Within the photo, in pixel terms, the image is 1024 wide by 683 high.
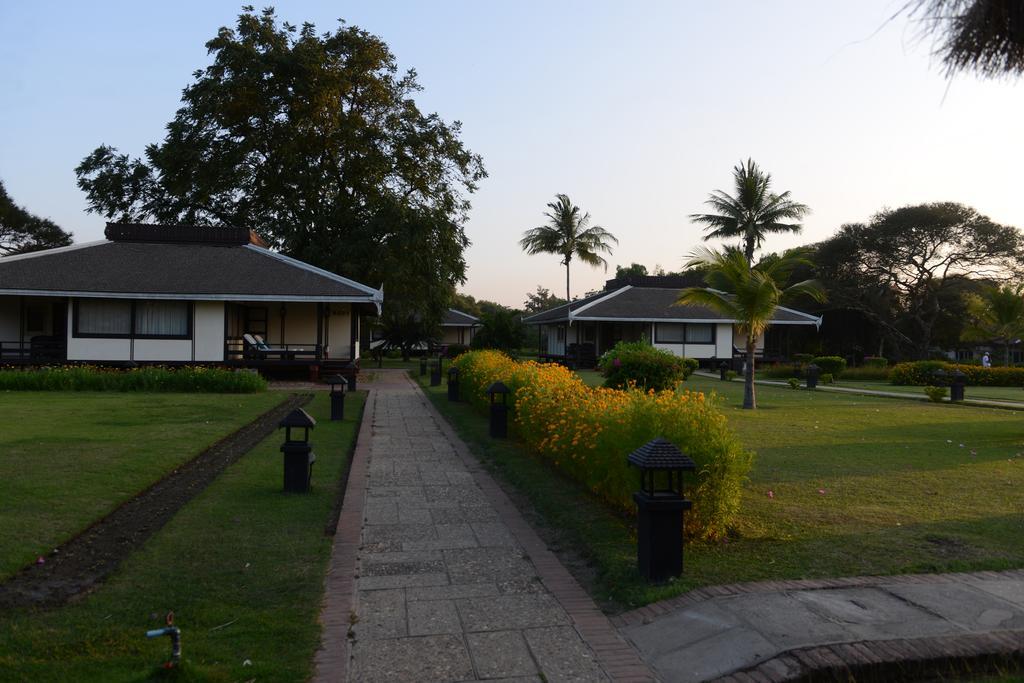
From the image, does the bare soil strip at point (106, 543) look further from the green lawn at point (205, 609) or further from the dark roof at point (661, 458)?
the dark roof at point (661, 458)

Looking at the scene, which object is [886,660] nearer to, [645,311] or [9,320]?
[9,320]

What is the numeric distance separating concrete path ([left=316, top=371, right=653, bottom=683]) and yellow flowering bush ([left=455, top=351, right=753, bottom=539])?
933 millimetres

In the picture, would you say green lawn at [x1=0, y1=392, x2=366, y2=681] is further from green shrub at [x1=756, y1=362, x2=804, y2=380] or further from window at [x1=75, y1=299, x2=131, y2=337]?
green shrub at [x1=756, y1=362, x2=804, y2=380]

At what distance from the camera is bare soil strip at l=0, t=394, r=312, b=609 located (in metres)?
5.24

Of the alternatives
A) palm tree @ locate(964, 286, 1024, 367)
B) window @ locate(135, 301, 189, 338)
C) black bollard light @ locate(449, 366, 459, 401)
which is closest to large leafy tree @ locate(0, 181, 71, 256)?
window @ locate(135, 301, 189, 338)

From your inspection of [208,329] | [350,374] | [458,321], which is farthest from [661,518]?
[458,321]

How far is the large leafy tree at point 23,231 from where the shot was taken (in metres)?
50.5

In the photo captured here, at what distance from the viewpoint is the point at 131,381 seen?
2122cm

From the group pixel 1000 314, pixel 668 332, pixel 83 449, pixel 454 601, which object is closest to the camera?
pixel 454 601

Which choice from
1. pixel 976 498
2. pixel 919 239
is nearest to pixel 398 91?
pixel 919 239

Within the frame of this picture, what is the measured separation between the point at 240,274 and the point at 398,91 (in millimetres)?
14211

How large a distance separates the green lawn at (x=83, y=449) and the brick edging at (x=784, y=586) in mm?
4279

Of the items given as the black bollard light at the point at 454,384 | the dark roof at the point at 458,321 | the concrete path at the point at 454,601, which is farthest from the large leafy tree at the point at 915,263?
the concrete path at the point at 454,601

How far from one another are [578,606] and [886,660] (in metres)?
1.85
